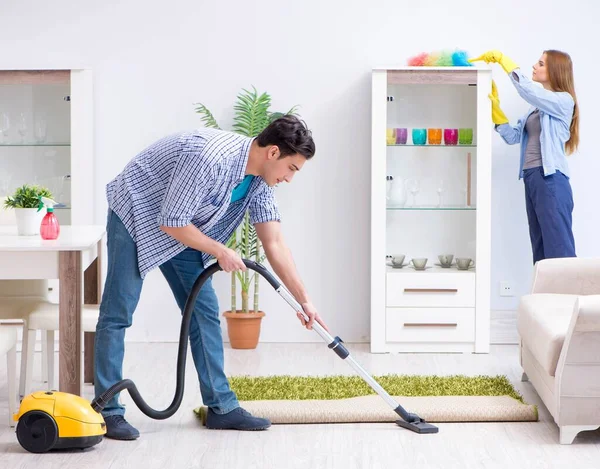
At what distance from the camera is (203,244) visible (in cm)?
297

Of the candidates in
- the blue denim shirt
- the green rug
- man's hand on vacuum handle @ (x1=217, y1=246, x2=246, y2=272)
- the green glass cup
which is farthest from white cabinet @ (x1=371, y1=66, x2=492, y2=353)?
man's hand on vacuum handle @ (x1=217, y1=246, x2=246, y2=272)

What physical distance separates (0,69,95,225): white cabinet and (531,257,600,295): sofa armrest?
2.36m

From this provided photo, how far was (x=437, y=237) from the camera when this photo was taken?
5043 millimetres

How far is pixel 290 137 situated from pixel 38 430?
4.01ft

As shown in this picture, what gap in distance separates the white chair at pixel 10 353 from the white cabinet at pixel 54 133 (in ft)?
5.49

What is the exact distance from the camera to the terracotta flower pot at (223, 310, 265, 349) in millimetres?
4984

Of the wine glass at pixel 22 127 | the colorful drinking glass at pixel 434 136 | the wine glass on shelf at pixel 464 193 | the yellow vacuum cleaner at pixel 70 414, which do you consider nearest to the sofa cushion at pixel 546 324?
the yellow vacuum cleaner at pixel 70 414

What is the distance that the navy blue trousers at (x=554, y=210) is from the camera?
184 inches

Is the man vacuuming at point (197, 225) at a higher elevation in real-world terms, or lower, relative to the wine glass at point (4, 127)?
lower

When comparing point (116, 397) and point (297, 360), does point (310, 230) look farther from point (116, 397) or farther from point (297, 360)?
point (116, 397)

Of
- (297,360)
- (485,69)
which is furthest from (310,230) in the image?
(485,69)

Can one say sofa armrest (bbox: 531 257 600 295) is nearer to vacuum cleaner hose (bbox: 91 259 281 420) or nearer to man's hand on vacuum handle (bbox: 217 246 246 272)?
vacuum cleaner hose (bbox: 91 259 281 420)

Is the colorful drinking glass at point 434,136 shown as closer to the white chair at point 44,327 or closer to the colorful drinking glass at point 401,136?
the colorful drinking glass at point 401,136

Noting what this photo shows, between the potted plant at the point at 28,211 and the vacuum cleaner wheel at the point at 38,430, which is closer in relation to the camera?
the vacuum cleaner wheel at the point at 38,430
